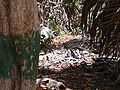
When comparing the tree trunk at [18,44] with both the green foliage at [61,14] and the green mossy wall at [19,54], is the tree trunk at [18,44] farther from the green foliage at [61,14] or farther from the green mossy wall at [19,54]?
the green foliage at [61,14]

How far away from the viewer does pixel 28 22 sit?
2.27 m

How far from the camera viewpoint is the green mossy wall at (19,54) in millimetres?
2277

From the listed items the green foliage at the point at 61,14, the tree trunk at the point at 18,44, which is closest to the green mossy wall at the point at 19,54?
the tree trunk at the point at 18,44

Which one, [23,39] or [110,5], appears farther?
[110,5]

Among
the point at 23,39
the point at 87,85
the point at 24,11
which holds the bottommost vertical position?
the point at 87,85

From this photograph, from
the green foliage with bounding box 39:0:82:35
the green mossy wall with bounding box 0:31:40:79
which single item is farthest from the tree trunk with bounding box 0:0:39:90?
the green foliage with bounding box 39:0:82:35

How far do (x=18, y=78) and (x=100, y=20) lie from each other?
8.05ft

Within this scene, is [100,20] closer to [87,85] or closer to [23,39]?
[87,85]

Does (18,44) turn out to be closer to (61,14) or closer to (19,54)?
(19,54)

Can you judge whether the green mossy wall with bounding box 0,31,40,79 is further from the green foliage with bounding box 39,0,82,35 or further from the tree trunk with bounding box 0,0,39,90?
the green foliage with bounding box 39,0,82,35

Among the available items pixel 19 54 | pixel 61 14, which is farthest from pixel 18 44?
pixel 61 14

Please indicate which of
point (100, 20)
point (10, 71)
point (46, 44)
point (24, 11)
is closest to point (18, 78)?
point (10, 71)

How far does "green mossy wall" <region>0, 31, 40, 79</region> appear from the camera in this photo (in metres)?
2.28

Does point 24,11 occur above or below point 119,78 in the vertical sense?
above
